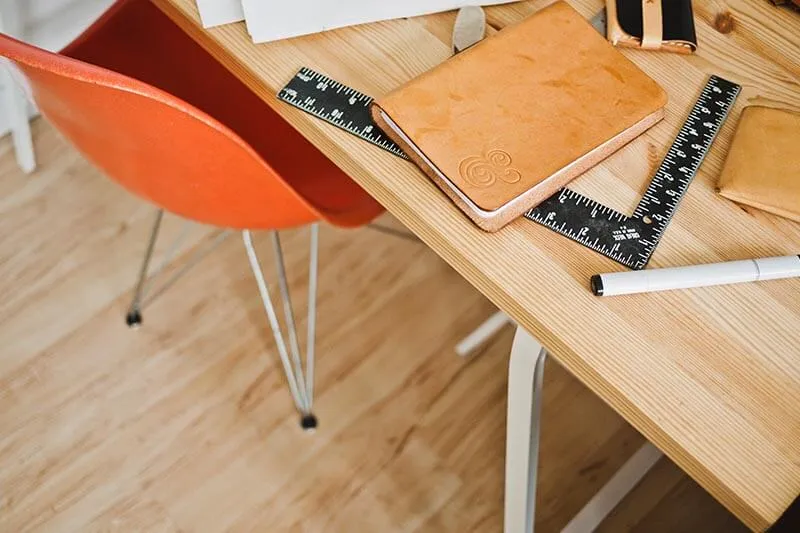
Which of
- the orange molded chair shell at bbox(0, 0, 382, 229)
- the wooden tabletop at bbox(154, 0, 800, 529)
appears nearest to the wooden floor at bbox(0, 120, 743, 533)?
the orange molded chair shell at bbox(0, 0, 382, 229)

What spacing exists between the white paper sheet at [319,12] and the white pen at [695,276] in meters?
0.38

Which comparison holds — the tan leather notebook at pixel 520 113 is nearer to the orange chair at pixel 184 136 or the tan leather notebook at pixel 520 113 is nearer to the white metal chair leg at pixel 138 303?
the orange chair at pixel 184 136

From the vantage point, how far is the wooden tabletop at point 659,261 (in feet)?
2.20

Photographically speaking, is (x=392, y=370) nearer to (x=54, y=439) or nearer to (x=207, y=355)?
(x=207, y=355)

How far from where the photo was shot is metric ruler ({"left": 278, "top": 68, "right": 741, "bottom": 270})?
768 millimetres

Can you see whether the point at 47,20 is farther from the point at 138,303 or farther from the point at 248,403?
the point at 248,403

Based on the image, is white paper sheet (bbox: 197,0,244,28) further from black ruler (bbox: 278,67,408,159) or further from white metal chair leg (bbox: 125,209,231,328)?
white metal chair leg (bbox: 125,209,231,328)

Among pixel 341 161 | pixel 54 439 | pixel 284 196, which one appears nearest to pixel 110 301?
pixel 54 439

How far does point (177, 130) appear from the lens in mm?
842

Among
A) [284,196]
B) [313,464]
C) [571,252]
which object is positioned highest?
[571,252]

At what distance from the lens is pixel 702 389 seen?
688mm

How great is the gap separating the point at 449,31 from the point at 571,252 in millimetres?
307

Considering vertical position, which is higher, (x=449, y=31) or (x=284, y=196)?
(x=449, y=31)

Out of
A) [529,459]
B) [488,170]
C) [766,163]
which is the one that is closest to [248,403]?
[529,459]
